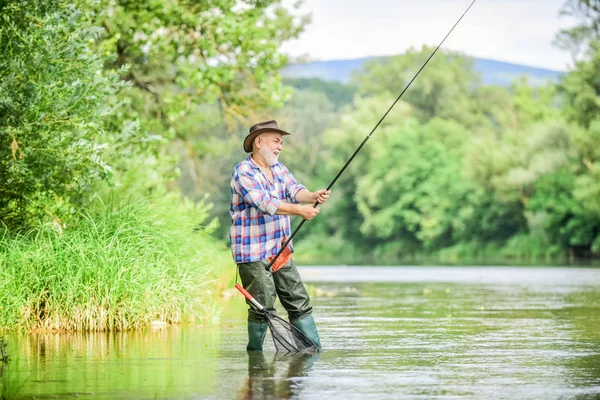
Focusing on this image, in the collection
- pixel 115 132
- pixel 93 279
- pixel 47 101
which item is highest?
pixel 115 132

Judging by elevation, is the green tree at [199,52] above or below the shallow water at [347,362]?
above

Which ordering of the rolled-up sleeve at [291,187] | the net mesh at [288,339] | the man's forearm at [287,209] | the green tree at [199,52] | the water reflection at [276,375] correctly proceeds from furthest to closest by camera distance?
the green tree at [199,52]
the rolled-up sleeve at [291,187]
the net mesh at [288,339]
the man's forearm at [287,209]
the water reflection at [276,375]

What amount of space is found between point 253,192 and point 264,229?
16.2 inches

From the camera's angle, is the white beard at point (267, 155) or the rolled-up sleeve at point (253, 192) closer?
the rolled-up sleeve at point (253, 192)

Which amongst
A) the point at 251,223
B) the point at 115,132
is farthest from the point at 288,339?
the point at 115,132

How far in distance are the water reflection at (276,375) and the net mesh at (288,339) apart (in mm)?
177

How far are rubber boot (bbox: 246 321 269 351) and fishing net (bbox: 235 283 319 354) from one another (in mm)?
161

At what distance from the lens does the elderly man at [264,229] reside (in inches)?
373

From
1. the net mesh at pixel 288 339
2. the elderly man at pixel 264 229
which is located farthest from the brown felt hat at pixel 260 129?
the net mesh at pixel 288 339

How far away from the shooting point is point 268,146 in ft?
32.0

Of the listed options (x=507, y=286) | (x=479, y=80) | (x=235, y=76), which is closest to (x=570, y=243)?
(x=479, y=80)

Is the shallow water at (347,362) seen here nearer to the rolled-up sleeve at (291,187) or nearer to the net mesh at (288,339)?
the net mesh at (288,339)

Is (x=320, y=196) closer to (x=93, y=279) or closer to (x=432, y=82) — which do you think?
(x=93, y=279)

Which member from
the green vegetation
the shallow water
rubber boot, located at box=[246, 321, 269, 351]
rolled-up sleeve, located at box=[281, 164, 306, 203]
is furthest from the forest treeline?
rolled-up sleeve, located at box=[281, 164, 306, 203]
